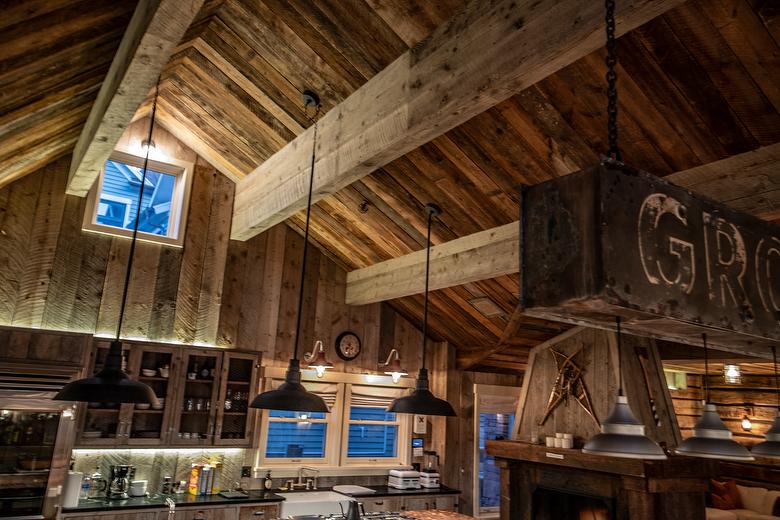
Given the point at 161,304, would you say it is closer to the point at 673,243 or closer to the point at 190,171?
the point at 190,171

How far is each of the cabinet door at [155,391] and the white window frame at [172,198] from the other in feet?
3.91

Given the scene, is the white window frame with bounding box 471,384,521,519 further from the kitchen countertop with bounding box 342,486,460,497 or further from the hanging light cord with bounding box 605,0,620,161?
the hanging light cord with bounding box 605,0,620,161

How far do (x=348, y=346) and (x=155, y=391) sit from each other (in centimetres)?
237

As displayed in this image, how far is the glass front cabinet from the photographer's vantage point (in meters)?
5.60

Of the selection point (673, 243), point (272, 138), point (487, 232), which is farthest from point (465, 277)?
point (673, 243)

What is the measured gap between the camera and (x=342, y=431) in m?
7.16

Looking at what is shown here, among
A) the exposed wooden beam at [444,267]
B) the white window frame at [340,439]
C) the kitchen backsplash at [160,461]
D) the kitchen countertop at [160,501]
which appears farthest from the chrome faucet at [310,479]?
the exposed wooden beam at [444,267]

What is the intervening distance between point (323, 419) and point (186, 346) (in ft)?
6.46

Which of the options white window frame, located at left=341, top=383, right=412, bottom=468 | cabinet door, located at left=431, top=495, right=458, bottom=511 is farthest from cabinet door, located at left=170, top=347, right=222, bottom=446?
cabinet door, located at left=431, top=495, right=458, bottom=511

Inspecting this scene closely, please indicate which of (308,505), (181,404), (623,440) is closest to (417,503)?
(308,505)

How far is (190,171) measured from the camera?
6.55 meters

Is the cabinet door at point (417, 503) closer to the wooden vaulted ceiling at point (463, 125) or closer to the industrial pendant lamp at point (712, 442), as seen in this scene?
the wooden vaulted ceiling at point (463, 125)

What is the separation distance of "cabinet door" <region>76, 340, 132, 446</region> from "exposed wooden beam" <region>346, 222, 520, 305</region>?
113 inches

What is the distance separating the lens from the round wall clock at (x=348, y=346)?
7.29 m
